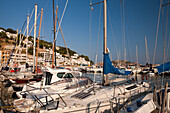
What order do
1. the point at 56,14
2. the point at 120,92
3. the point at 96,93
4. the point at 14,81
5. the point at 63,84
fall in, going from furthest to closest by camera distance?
the point at 56,14 → the point at 14,81 → the point at 63,84 → the point at 120,92 → the point at 96,93

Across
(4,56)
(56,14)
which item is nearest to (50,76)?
(56,14)

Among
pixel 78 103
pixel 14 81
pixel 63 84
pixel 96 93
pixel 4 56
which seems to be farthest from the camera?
pixel 4 56

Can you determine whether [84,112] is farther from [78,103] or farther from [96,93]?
[96,93]

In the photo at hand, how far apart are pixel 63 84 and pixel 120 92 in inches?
173

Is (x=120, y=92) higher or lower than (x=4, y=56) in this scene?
lower

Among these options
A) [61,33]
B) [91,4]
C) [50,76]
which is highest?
[91,4]

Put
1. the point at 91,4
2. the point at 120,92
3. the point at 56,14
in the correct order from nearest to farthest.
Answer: the point at 120,92
the point at 91,4
the point at 56,14

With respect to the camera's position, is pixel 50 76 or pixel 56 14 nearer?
pixel 50 76

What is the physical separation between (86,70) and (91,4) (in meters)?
32.3

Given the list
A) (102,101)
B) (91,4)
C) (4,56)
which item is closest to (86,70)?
(4,56)

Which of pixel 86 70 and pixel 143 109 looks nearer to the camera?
pixel 143 109

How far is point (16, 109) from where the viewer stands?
543 centimetres

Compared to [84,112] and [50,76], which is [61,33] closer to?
[50,76]

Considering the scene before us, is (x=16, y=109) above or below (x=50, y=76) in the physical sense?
below
